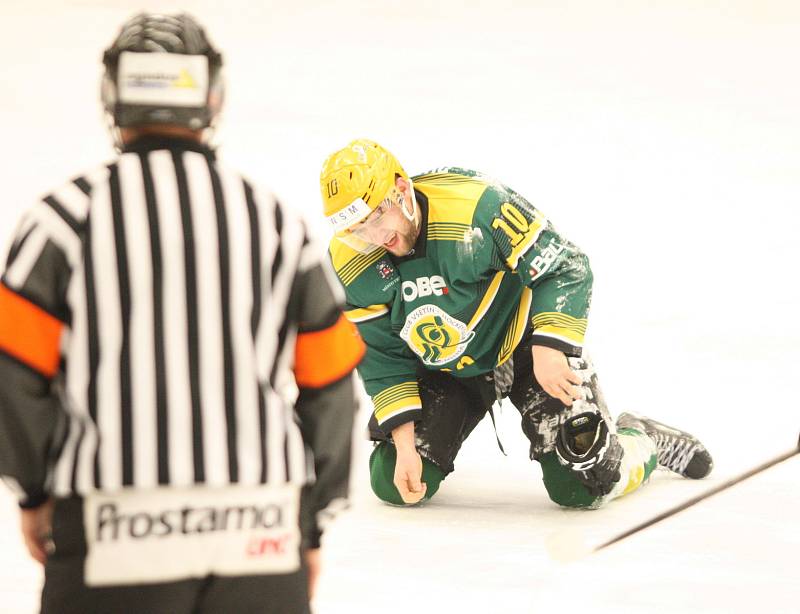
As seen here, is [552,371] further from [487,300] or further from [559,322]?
[487,300]

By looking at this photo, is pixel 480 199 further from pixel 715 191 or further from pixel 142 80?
pixel 715 191

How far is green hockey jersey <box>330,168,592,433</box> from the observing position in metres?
2.78

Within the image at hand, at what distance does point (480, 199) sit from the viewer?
281 cm

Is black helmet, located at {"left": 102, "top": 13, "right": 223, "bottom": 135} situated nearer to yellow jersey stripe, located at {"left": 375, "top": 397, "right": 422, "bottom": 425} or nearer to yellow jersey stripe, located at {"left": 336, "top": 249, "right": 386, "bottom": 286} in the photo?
yellow jersey stripe, located at {"left": 336, "top": 249, "right": 386, "bottom": 286}

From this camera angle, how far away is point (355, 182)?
271 cm

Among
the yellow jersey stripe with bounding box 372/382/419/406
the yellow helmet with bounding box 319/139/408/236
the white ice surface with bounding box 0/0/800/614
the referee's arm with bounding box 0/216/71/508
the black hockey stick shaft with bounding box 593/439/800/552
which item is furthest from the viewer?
the yellow jersey stripe with bounding box 372/382/419/406

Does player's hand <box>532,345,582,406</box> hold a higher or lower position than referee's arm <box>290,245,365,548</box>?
lower

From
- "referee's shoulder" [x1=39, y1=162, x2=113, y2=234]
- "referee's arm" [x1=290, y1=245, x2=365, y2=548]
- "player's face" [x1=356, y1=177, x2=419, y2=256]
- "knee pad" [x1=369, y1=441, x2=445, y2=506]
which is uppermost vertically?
"referee's shoulder" [x1=39, y1=162, x2=113, y2=234]

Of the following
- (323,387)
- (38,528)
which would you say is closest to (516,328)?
(323,387)

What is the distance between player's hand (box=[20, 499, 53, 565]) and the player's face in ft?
4.70

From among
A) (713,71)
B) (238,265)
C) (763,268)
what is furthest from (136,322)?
(713,71)

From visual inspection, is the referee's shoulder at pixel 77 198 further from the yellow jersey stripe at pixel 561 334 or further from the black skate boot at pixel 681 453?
the black skate boot at pixel 681 453

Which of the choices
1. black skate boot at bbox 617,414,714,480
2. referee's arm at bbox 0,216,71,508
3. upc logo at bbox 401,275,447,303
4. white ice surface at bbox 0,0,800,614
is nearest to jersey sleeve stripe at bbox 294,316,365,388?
referee's arm at bbox 0,216,71,508

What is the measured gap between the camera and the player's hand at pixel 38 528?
54.4 inches
